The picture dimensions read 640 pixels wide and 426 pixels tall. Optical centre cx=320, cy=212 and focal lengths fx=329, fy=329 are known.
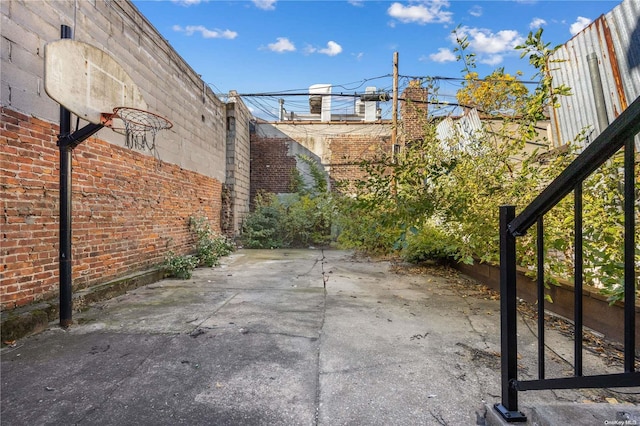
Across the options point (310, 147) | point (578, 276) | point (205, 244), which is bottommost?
point (205, 244)

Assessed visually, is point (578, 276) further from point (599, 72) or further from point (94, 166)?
point (94, 166)

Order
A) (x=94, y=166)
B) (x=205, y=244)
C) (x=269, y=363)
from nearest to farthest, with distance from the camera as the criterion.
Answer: (x=269, y=363), (x=94, y=166), (x=205, y=244)

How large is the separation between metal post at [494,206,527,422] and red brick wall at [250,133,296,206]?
1053cm

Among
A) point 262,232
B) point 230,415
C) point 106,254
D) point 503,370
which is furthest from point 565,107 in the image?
point 262,232

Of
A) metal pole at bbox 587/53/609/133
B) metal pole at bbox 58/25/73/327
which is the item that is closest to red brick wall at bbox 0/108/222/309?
metal pole at bbox 58/25/73/327

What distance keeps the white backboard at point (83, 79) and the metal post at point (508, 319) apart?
3.23 m

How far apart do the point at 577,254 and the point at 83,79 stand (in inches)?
144

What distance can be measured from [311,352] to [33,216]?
9.64 ft

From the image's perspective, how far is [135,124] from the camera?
424cm

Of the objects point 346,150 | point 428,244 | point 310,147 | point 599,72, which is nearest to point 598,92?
point 599,72

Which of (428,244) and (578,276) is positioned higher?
(578,276)

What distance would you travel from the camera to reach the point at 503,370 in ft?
4.99

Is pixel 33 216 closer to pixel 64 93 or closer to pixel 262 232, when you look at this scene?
pixel 64 93

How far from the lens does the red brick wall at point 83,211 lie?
2941 millimetres
